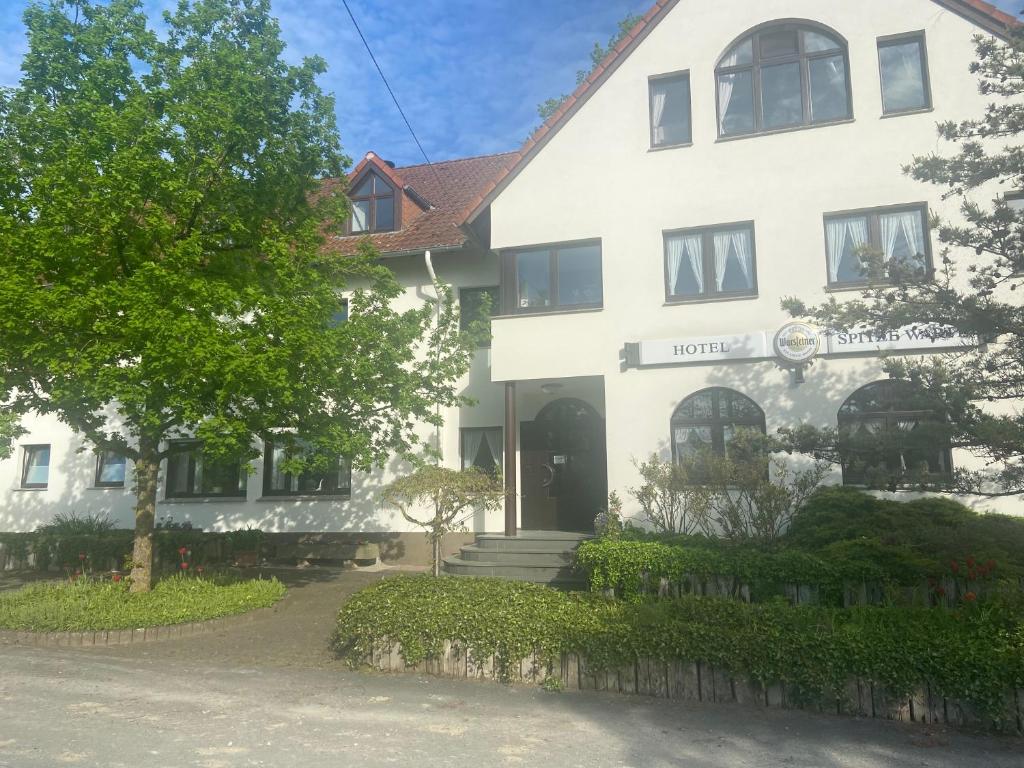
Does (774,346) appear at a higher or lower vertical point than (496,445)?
higher

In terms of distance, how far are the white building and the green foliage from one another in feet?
14.1

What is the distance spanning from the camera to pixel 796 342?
11398 mm

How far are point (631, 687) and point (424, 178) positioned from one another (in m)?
15.4

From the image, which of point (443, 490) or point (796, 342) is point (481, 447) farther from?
point (796, 342)

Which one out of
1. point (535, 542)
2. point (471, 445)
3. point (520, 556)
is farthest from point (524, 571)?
point (471, 445)

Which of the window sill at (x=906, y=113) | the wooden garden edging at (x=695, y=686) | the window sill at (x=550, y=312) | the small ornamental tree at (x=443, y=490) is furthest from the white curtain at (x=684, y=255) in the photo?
the wooden garden edging at (x=695, y=686)

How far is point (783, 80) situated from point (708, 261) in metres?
3.30

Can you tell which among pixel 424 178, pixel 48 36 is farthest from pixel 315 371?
pixel 424 178

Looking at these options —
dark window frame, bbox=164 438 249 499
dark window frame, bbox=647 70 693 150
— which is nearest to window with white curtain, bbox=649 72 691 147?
dark window frame, bbox=647 70 693 150

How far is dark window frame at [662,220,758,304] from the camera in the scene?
12000 mm

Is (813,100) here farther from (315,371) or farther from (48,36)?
(48,36)

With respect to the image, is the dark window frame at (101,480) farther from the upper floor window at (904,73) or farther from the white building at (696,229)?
the upper floor window at (904,73)

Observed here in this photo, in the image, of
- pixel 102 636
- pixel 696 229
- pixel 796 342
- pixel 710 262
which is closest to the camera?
pixel 102 636

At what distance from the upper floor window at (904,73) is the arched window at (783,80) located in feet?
1.89
